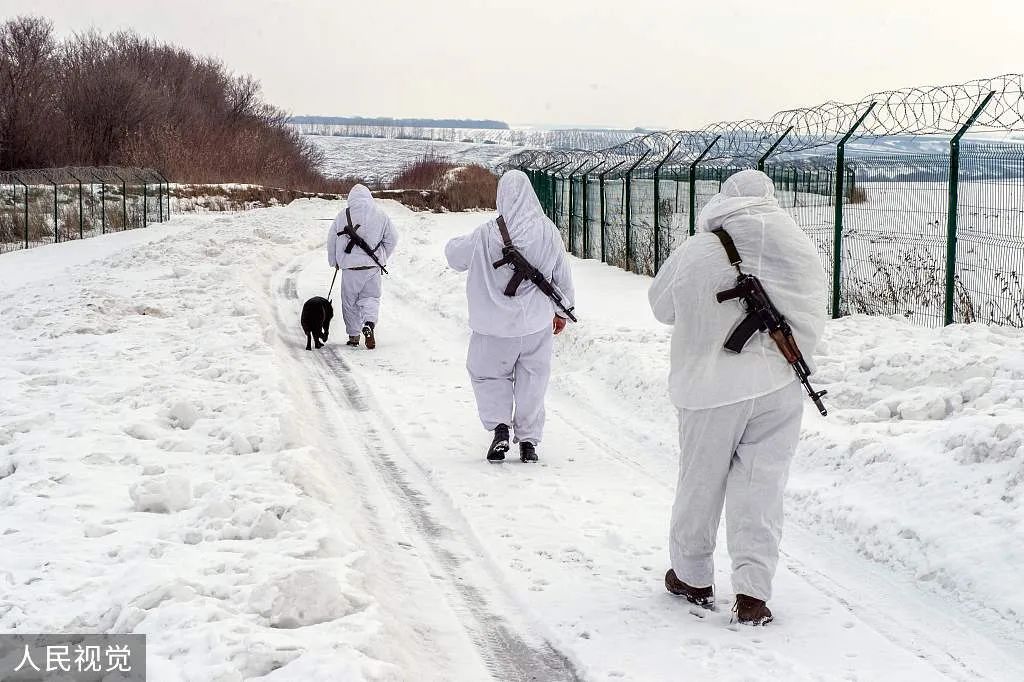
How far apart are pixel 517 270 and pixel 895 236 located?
650 cm

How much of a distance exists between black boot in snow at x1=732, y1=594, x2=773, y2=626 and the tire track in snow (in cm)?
82

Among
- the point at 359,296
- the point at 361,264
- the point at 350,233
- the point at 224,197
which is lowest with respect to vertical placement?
the point at 359,296

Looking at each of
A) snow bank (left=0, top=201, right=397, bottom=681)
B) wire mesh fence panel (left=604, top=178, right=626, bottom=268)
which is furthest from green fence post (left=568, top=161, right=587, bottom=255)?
snow bank (left=0, top=201, right=397, bottom=681)

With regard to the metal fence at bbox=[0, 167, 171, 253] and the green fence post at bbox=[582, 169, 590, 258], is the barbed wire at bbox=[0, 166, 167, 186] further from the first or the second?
the green fence post at bbox=[582, 169, 590, 258]

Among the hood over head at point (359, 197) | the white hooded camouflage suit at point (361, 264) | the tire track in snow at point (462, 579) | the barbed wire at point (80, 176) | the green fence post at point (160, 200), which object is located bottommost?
the tire track in snow at point (462, 579)

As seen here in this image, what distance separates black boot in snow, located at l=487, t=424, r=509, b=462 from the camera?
7.25m

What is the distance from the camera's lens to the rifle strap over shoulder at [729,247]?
14.7 feet

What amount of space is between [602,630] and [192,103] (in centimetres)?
8448

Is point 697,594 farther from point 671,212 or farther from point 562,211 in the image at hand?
point 562,211

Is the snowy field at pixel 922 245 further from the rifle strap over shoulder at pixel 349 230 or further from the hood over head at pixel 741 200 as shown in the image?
the hood over head at pixel 741 200

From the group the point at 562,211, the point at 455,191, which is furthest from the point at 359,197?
the point at 455,191

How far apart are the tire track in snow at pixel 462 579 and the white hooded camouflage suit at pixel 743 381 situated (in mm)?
903

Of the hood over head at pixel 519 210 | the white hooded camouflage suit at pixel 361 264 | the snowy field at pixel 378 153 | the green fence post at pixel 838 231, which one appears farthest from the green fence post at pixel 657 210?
the snowy field at pixel 378 153
